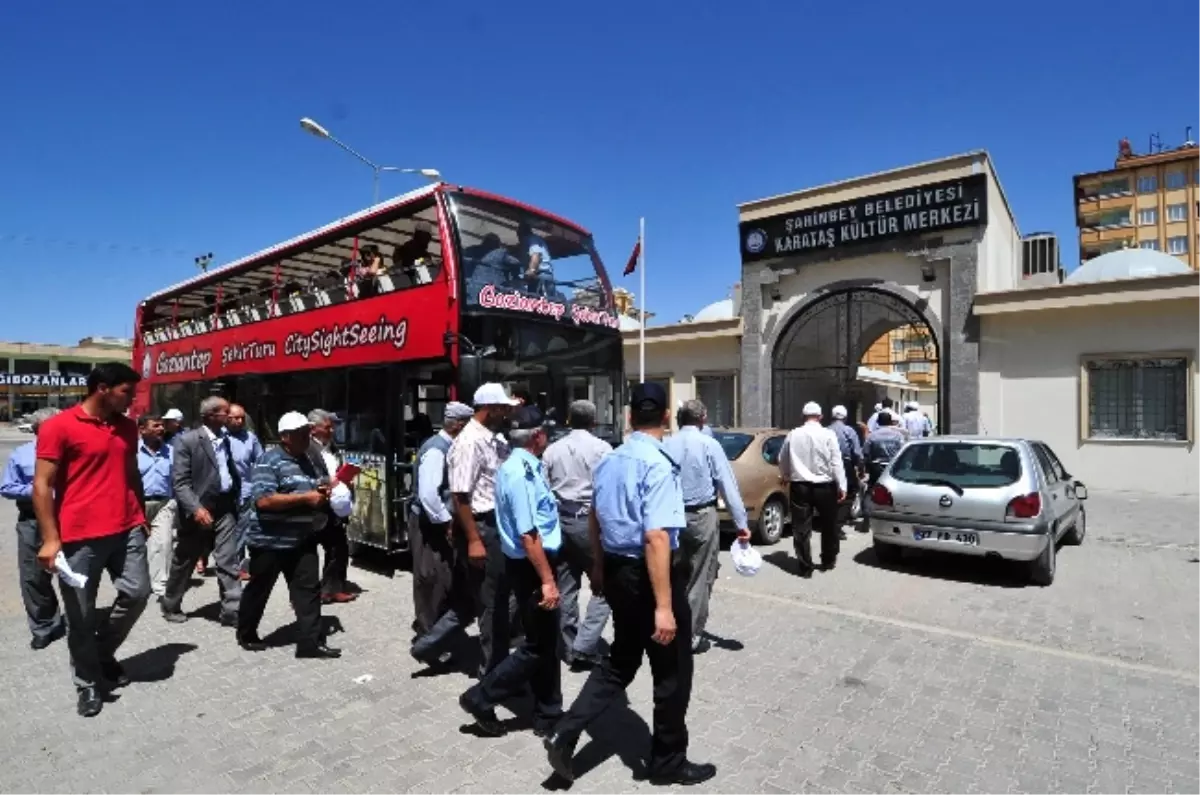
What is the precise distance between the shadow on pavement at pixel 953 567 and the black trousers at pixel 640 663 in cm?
510

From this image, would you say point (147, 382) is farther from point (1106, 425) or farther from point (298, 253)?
point (1106, 425)

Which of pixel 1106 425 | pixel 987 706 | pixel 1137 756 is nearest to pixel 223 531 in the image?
pixel 987 706

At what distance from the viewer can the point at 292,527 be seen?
4.62 m

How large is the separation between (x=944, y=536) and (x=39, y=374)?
67274mm

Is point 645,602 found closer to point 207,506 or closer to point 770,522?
point 207,506

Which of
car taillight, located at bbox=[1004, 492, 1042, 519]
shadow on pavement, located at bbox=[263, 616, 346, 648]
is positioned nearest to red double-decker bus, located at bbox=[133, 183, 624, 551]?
shadow on pavement, located at bbox=[263, 616, 346, 648]

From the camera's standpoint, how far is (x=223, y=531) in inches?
228

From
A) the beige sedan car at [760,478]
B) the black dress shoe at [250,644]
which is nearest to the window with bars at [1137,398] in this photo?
the beige sedan car at [760,478]

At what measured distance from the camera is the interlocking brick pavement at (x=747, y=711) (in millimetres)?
3215

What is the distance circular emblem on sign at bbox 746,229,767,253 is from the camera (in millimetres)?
17828

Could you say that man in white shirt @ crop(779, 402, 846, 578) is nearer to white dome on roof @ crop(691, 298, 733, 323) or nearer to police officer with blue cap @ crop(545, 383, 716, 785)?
police officer with blue cap @ crop(545, 383, 716, 785)

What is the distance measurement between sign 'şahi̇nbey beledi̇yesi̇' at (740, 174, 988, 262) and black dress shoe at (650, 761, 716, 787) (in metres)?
14.9

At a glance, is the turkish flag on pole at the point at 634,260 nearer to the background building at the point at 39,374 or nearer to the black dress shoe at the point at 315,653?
the black dress shoe at the point at 315,653

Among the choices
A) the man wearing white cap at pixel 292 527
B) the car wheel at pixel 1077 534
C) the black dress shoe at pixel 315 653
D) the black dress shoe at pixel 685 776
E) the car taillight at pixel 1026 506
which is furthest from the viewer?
the car wheel at pixel 1077 534
